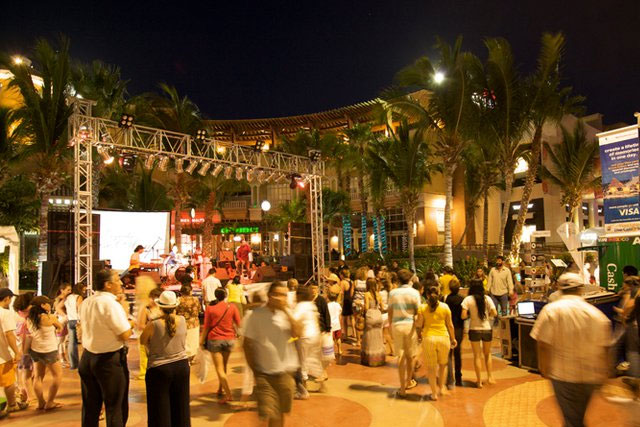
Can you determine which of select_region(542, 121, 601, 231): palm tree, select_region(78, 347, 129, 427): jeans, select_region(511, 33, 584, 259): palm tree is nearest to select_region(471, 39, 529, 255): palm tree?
select_region(511, 33, 584, 259): palm tree

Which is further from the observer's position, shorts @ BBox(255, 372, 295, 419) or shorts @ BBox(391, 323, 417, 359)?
shorts @ BBox(391, 323, 417, 359)

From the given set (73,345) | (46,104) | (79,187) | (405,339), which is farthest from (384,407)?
(46,104)

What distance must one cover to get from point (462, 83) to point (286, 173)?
7.19 metres

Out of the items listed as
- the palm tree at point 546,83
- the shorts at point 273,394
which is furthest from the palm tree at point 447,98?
the shorts at point 273,394

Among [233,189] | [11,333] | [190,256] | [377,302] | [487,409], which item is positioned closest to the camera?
[11,333]

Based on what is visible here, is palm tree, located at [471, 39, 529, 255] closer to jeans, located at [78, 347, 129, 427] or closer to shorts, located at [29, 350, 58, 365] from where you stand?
shorts, located at [29, 350, 58, 365]

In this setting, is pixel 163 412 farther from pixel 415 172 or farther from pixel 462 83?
pixel 415 172

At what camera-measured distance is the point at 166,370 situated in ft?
13.6

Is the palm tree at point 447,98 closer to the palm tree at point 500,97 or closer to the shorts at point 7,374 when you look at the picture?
the palm tree at point 500,97

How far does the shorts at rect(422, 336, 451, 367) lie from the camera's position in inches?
246

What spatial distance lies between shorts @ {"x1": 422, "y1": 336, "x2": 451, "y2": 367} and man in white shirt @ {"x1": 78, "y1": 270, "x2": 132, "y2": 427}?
3766 millimetres

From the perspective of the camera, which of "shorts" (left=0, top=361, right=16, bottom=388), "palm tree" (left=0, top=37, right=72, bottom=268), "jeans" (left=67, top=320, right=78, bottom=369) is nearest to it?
"shorts" (left=0, top=361, right=16, bottom=388)

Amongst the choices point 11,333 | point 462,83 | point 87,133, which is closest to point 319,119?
point 462,83

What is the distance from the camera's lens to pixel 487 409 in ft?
19.6
